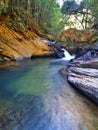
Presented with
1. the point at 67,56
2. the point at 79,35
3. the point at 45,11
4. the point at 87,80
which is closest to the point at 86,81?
the point at 87,80

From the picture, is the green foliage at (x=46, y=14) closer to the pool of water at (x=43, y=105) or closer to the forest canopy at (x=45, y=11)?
the forest canopy at (x=45, y=11)

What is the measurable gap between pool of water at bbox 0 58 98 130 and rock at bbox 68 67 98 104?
0.75ft

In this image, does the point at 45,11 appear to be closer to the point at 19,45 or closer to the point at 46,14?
the point at 46,14

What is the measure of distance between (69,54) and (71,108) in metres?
12.0

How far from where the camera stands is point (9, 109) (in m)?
6.44

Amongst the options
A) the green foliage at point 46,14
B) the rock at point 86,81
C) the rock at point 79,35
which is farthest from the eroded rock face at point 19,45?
the rock at point 79,35

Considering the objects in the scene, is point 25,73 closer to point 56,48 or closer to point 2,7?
point 2,7

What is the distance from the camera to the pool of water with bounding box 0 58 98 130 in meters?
5.57

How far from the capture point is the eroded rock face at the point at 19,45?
15.3 m

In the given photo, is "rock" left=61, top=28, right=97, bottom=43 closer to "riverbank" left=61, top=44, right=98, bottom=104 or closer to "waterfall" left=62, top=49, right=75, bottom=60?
"waterfall" left=62, top=49, right=75, bottom=60

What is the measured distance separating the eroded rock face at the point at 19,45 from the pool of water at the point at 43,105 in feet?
16.8

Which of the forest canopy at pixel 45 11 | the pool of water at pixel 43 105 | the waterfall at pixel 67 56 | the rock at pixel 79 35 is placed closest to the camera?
the pool of water at pixel 43 105

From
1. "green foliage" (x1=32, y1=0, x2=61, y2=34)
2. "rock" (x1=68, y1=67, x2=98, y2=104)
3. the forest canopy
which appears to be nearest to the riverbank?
"rock" (x1=68, y1=67, x2=98, y2=104)

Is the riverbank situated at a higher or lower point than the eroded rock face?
lower
